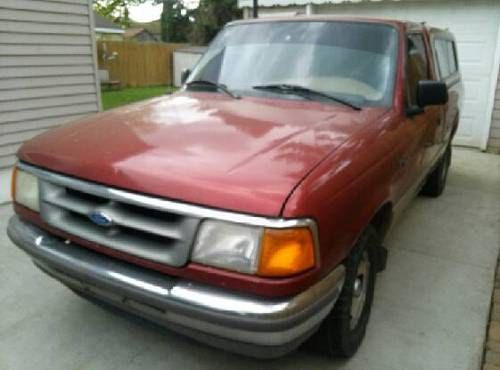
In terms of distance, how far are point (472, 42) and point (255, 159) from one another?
24.1 ft

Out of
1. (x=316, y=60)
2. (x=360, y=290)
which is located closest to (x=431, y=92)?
(x=316, y=60)

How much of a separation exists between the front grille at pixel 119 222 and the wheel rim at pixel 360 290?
3.66 feet

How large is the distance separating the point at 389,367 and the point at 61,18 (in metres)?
5.96

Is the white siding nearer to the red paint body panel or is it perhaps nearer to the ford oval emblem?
the red paint body panel

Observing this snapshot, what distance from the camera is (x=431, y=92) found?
3.15 metres

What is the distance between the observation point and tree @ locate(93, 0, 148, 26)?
38.4 m

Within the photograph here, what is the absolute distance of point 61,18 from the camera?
6.41m

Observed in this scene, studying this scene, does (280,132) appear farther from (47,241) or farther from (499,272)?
(499,272)

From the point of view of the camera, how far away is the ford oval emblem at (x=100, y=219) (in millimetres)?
2107

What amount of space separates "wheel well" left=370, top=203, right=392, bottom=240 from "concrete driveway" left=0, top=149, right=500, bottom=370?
2.01ft

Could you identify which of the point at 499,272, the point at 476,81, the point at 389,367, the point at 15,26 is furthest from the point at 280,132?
the point at 476,81

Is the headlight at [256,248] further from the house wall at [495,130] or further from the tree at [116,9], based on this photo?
the tree at [116,9]

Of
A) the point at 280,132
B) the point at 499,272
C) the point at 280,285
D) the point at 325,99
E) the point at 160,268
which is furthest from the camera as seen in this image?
the point at 499,272

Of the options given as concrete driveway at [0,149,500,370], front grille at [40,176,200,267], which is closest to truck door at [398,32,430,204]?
concrete driveway at [0,149,500,370]
